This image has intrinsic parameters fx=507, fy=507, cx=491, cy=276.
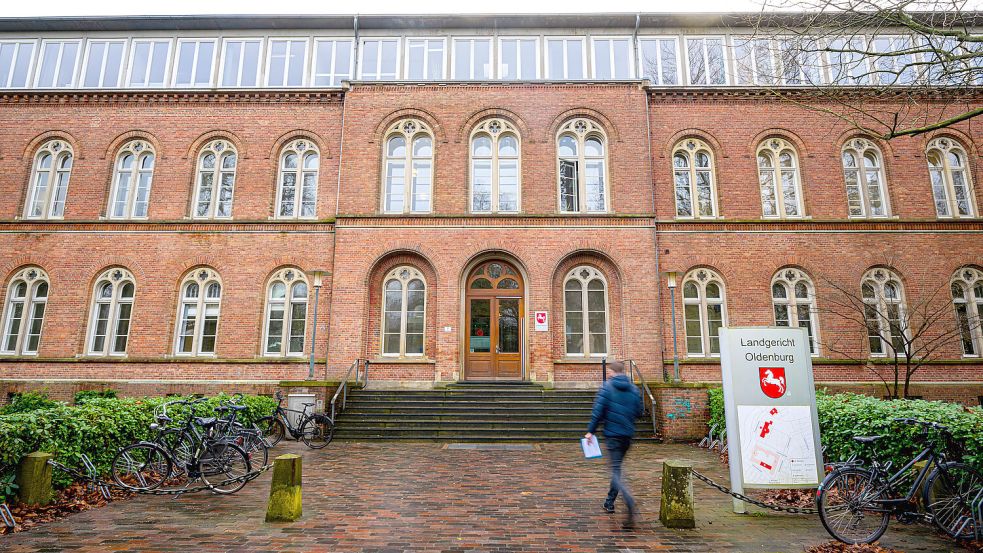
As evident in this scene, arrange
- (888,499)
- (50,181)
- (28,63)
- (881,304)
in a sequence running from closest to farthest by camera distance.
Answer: (888,499), (881,304), (50,181), (28,63)

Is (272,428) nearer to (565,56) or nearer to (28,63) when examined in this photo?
(565,56)

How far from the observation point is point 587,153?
52.4 ft

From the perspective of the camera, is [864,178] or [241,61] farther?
[241,61]

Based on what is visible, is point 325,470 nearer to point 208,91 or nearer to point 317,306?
point 317,306

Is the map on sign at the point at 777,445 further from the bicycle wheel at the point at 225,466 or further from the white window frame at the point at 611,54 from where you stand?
the white window frame at the point at 611,54

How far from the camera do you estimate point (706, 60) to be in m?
16.9

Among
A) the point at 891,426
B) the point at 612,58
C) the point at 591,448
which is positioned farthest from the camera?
the point at 612,58

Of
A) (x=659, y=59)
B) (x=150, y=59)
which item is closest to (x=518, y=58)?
(x=659, y=59)

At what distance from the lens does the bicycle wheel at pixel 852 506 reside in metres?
5.30

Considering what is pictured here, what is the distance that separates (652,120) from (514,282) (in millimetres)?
6885

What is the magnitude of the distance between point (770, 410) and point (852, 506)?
4.08 feet

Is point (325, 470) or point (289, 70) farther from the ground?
point (289, 70)

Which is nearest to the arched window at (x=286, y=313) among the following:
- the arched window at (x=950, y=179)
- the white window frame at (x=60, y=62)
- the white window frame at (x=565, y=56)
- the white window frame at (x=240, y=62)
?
the white window frame at (x=240, y=62)

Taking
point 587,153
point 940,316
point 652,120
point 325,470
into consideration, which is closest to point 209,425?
point 325,470
